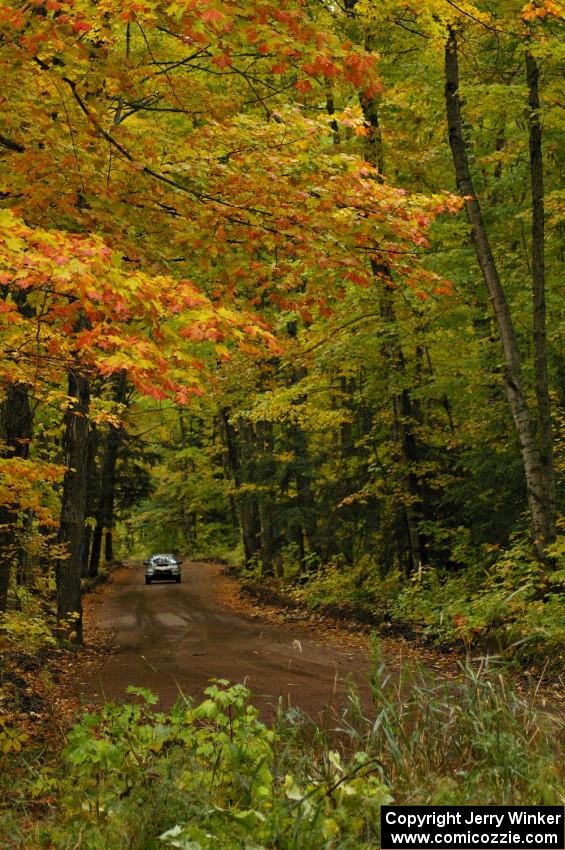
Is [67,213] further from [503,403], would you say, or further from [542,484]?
[503,403]

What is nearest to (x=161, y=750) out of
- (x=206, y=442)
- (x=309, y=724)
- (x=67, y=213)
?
(x=309, y=724)

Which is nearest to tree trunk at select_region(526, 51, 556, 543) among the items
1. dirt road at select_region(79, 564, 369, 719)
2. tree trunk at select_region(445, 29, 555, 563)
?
tree trunk at select_region(445, 29, 555, 563)

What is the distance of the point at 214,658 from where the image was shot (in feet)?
46.5

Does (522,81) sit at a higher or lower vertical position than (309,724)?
higher

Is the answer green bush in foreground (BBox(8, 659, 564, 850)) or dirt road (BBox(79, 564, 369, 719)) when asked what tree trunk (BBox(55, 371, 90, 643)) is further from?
green bush in foreground (BBox(8, 659, 564, 850))

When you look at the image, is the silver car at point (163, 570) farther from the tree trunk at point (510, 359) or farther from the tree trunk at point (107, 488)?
the tree trunk at point (510, 359)

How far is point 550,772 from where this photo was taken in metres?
4.92

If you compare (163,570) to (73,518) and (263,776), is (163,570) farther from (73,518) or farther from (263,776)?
(263,776)

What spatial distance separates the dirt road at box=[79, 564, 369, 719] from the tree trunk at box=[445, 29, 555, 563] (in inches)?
149

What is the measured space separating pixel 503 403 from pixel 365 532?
5866 mm

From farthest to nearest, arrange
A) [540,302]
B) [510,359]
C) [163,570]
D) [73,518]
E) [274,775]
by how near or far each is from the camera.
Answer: [163,570] → [73,518] → [510,359] → [540,302] → [274,775]

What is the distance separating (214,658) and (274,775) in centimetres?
935

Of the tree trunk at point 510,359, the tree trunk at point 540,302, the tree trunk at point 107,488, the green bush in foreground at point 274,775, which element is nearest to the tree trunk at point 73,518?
the tree trunk at point 510,359

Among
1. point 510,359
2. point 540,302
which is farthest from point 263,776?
point 540,302
